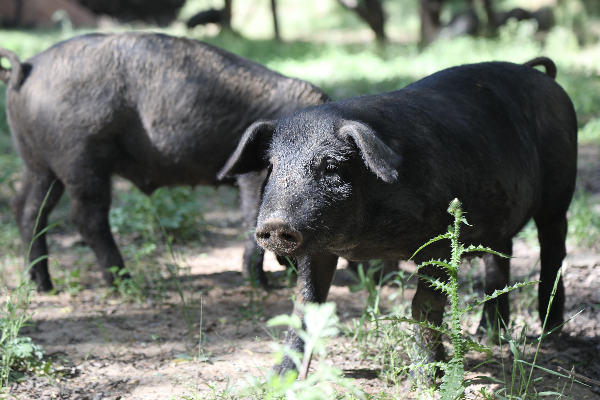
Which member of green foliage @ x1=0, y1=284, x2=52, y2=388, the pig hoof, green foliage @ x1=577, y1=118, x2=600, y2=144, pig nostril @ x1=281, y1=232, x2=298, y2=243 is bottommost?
the pig hoof

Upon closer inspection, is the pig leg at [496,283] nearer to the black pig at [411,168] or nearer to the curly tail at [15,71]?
the black pig at [411,168]

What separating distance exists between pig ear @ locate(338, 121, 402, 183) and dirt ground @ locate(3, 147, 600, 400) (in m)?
1.03

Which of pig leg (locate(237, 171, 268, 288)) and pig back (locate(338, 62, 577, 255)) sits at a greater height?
pig back (locate(338, 62, 577, 255))

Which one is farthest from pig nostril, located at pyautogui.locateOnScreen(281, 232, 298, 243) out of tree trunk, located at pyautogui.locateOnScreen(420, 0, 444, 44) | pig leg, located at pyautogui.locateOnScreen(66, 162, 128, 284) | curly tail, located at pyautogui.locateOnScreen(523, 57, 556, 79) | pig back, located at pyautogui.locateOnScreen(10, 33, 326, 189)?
tree trunk, located at pyautogui.locateOnScreen(420, 0, 444, 44)

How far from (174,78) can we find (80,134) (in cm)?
78

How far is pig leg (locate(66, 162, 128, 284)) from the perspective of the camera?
4.36 m

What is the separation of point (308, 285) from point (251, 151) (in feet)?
2.28

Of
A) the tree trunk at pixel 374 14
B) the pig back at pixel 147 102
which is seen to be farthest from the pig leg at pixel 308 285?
the tree trunk at pixel 374 14

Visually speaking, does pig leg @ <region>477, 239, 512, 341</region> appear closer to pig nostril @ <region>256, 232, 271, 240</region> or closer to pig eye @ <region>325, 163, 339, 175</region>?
pig eye @ <region>325, 163, 339, 175</region>

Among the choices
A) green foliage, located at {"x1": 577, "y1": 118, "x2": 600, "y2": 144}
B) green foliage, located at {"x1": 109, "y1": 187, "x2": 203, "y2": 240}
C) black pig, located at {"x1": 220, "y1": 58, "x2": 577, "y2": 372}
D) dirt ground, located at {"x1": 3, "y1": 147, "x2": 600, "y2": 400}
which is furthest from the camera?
green foliage, located at {"x1": 577, "y1": 118, "x2": 600, "y2": 144}

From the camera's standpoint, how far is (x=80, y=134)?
4293mm

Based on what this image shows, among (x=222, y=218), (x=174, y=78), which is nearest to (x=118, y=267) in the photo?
(x=174, y=78)

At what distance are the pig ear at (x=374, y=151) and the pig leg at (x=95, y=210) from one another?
8.48 ft

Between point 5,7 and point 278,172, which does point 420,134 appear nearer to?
point 278,172
